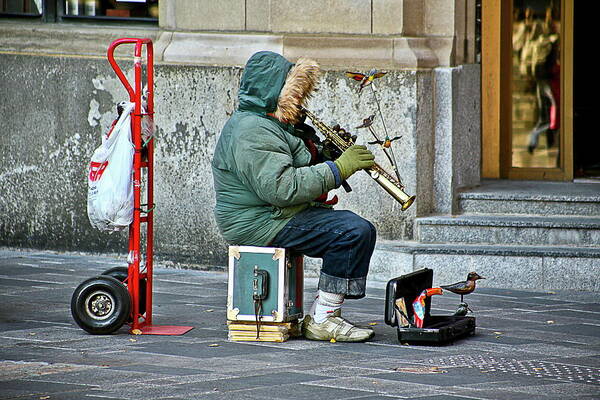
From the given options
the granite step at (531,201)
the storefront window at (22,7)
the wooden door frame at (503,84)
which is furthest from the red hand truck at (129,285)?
the wooden door frame at (503,84)

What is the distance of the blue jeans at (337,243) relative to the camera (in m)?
6.76

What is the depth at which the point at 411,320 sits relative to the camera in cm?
683

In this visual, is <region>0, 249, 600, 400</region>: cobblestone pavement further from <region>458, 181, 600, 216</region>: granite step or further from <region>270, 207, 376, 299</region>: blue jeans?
<region>458, 181, 600, 216</region>: granite step

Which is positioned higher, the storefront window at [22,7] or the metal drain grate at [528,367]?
the storefront window at [22,7]

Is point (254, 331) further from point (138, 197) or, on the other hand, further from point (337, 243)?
point (138, 197)

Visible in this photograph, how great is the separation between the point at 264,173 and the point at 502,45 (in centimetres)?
468

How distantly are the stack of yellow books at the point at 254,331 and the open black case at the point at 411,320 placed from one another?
584 millimetres

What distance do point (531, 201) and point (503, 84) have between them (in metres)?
1.73

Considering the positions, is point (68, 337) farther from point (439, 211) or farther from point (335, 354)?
point (439, 211)

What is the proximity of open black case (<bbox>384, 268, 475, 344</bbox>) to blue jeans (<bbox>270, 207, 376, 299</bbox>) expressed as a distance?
182 millimetres

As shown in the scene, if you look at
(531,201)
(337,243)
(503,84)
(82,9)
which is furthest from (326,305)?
(503,84)

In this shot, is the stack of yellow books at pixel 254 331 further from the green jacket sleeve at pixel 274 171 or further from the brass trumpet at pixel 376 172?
the brass trumpet at pixel 376 172

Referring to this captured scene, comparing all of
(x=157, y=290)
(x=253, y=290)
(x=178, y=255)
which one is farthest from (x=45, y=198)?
(x=253, y=290)

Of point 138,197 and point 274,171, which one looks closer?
point 274,171
